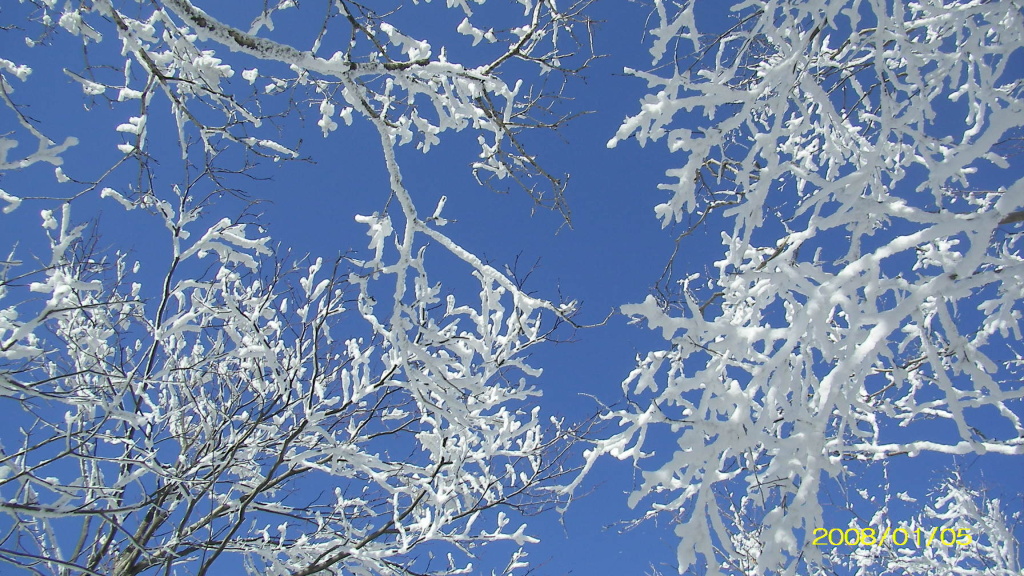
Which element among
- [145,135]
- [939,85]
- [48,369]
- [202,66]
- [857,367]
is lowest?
[857,367]

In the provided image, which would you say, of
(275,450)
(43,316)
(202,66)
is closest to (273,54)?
(202,66)

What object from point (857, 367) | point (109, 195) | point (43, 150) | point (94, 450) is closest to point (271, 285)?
point (109, 195)

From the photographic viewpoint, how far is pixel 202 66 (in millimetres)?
2781

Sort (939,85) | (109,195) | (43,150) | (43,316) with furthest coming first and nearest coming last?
1. (109,195)
2. (43,316)
3. (43,150)
4. (939,85)

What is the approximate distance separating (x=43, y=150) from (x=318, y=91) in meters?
1.31

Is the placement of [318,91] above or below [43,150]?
above

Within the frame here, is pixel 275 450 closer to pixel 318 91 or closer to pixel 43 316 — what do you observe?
pixel 43 316

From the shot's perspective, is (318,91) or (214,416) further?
(214,416)

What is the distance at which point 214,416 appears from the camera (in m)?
5.34

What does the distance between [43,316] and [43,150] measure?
84 centimetres

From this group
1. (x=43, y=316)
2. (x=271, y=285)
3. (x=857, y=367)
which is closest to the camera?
(x=857, y=367)

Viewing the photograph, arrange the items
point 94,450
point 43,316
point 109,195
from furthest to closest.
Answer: point 94,450
point 109,195
point 43,316

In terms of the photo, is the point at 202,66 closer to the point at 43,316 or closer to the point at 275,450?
the point at 43,316

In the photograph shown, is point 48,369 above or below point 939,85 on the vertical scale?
above
